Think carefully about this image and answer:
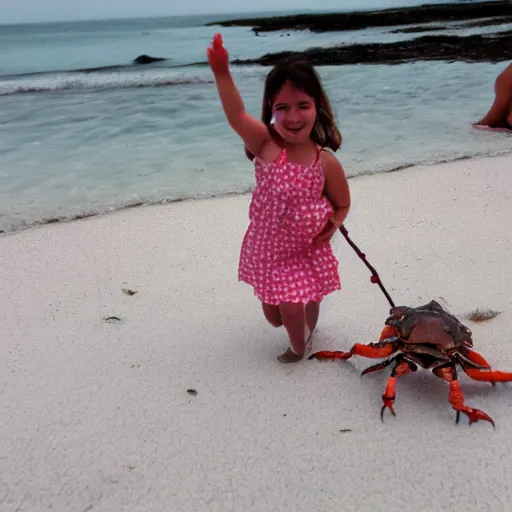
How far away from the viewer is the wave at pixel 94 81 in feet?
41.1

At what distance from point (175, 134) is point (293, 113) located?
5.41 m

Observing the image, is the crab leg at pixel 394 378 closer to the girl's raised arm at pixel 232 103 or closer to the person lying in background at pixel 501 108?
the girl's raised arm at pixel 232 103

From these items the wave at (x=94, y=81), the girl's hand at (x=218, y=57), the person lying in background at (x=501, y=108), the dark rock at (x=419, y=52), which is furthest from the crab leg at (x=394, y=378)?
the dark rock at (x=419, y=52)

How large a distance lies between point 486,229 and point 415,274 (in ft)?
2.48

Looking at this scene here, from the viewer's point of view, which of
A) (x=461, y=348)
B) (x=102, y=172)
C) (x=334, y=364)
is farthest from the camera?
(x=102, y=172)

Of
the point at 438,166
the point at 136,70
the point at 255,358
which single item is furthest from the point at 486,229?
the point at 136,70

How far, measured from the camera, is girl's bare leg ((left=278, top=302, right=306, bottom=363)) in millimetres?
1991

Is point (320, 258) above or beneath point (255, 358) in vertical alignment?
above

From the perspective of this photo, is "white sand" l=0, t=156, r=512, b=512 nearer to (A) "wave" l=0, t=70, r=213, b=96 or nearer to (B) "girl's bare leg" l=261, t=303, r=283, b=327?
(B) "girl's bare leg" l=261, t=303, r=283, b=327

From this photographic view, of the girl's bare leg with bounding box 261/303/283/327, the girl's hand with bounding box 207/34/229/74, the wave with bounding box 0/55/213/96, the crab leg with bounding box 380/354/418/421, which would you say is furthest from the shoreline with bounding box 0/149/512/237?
the wave with bounding box 0/55/213/96

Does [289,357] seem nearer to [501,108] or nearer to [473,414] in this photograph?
[473,414]

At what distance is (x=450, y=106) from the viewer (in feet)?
25.0

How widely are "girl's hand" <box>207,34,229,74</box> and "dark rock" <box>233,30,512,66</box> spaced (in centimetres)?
1301

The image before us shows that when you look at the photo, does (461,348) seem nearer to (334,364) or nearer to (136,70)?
(334,364)
